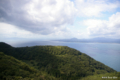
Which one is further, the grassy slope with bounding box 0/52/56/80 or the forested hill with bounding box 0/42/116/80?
the forested hill with bounding box 0/42/116/80

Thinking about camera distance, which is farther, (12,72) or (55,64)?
(55,64)

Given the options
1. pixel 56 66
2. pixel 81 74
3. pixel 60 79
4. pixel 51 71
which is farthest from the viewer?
pixel 56 66

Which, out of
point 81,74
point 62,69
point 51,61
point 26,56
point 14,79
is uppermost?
point 14,79

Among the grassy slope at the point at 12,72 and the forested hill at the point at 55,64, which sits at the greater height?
the grassy slope at the point at 12,72

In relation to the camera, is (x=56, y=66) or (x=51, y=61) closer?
(x=56, y=66)

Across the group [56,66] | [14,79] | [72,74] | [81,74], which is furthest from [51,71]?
[14,79]

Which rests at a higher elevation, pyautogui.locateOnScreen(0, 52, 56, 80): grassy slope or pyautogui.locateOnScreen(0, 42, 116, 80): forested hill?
pyautogui.locateOnScreen(0, 52, 56, 80): grassy slope

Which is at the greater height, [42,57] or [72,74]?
[42,57]

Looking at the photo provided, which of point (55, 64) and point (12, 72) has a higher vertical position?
point (12, 72)

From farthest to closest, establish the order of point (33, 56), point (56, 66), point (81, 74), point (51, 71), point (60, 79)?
1. point (33, 56)
2. point (56, 66)
3. point (81, 74)
4. point (51, 71)
5. point (60, 79)

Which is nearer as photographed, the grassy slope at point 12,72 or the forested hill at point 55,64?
the grassy slope at point 12,72

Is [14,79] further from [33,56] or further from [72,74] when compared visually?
[33,56]
